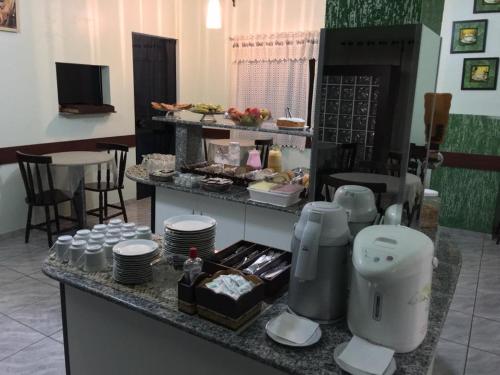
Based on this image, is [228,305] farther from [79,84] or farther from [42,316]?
[79,84]

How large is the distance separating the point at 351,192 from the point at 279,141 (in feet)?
14.0

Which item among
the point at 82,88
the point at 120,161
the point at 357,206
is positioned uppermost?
the point at 82,88

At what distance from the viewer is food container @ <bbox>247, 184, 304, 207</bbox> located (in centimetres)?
257

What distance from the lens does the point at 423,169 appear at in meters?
1.71

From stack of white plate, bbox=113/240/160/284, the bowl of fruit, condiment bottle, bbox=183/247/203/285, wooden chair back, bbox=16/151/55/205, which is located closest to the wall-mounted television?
wooden chair back, bbox=16/151/55/205

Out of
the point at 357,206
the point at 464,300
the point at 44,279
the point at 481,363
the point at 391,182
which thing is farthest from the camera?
the point at 44,279

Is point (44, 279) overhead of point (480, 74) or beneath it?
beneath

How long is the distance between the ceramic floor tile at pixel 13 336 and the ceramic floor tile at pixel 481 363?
2544mm

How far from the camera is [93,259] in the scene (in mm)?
1588

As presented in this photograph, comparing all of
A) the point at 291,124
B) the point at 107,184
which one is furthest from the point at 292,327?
the point at 107,184

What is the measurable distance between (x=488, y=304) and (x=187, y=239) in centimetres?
261

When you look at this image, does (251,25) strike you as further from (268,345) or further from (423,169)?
(268,345)

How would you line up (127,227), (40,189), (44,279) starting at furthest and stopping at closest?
(40,189)
(44,279)
(127,227)

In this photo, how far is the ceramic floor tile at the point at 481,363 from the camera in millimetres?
2412
